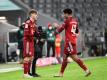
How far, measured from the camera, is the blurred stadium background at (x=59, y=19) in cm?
3169

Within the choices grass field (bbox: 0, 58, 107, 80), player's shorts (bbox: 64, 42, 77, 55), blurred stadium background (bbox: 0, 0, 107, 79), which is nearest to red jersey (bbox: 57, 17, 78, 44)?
player's shorts (bbox: 64, 42, 77, 55)

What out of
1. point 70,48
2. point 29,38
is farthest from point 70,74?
point 29,38

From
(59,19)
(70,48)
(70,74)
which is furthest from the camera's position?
(59,19)

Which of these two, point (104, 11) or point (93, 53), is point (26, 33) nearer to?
point (93, 53)

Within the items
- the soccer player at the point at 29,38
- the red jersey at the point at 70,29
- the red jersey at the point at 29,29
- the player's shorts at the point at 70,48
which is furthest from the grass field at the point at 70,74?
the red jersey at the point at 29,29

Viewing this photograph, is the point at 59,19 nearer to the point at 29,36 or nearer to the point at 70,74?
the point at 70,74

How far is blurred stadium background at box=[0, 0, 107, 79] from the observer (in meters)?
31.7

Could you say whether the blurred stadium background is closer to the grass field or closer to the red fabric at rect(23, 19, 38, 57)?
the grass field

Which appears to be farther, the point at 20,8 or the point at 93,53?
the point at 93,53

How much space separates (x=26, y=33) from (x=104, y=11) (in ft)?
106

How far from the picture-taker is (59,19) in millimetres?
44750

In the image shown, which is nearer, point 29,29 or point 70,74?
point 29,29

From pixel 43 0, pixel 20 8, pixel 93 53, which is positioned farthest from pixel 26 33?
pixel 43 0

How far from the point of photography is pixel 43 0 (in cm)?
4550
